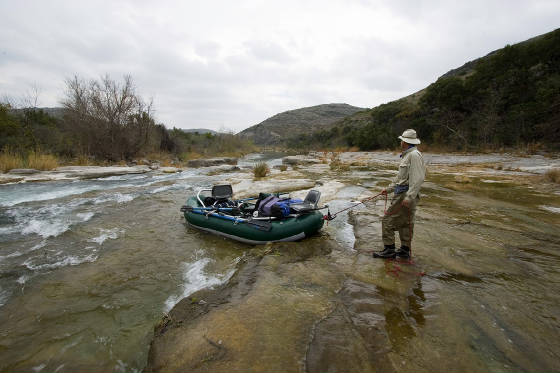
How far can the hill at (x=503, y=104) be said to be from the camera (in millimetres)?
19750

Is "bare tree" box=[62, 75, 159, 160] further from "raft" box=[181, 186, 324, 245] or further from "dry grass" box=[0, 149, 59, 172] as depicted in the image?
"raft" box=[181, 186, 324, 245]

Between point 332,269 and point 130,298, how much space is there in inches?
117

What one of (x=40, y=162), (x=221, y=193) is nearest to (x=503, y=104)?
(x=221, y=193)

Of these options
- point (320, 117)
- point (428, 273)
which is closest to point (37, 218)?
point (428, 273)

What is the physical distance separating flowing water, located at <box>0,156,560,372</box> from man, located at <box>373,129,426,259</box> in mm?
460

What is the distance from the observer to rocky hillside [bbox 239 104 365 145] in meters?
110

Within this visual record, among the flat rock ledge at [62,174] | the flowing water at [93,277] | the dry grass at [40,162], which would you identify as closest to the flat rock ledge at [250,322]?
the flowing water at [93,277]

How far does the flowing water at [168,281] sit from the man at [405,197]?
1.51 feet

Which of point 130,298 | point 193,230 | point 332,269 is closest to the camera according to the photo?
point 130,298

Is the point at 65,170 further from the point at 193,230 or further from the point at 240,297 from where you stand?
the point at 240,297

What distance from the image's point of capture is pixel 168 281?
432 centimetres

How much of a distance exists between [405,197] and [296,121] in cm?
12325

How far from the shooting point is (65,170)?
1595 cm

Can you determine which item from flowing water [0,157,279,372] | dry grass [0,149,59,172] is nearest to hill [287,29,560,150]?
flowing water [0,157,279,372]
